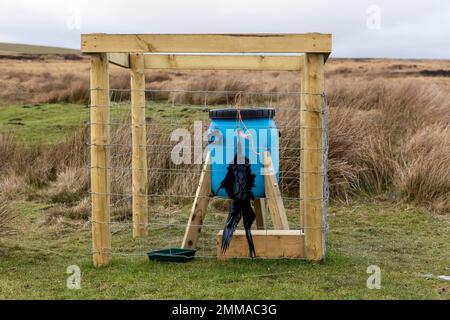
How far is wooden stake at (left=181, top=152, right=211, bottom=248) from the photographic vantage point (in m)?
6.02

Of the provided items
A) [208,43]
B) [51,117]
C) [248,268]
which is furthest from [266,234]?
[51,117]

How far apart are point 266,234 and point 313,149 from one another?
87cm

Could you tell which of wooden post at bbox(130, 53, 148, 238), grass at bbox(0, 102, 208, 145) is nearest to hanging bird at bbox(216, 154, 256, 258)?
wooden post at bbox(130, 53, 148, 238)

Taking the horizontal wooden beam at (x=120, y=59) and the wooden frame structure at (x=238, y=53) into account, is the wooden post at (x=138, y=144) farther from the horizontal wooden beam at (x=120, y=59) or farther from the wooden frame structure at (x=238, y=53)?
the wooden frame structure at (x=238, y=53)

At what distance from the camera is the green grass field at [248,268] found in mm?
4840

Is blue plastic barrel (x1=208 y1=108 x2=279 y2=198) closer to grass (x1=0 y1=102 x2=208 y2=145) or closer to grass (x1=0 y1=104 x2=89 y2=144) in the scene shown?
grass (x1=0 y1=102 x2=208 y2=145)

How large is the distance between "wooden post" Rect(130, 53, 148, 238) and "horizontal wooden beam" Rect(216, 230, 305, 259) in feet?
5.29

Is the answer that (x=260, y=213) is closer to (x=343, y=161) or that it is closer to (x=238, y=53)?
(x=238, y=53)

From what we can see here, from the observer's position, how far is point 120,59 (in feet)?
21.5

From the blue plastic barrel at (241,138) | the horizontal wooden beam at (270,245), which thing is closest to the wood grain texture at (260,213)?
the blue plastic barrel at (241,138)

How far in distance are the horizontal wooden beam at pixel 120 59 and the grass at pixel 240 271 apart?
188cm

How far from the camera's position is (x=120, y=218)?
8.12 m

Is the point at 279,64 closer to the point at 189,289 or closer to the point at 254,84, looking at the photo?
the point at 189,289

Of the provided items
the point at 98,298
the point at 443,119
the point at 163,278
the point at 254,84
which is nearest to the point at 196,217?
the point at 163,278
